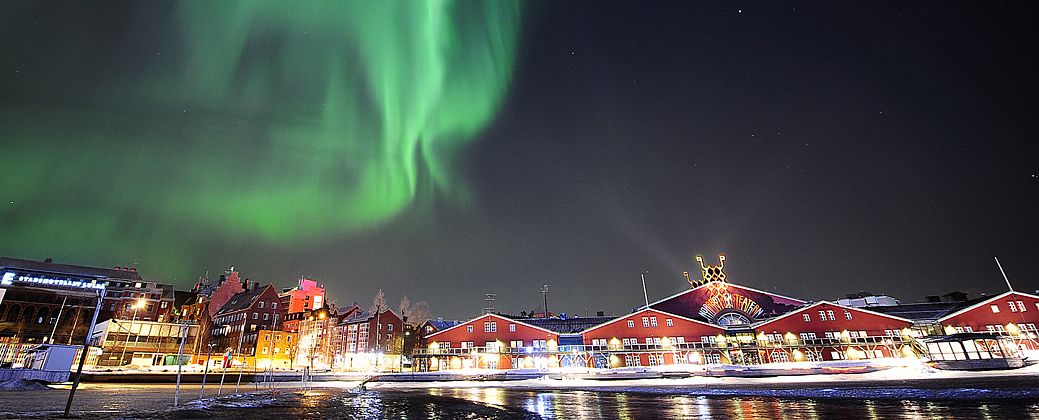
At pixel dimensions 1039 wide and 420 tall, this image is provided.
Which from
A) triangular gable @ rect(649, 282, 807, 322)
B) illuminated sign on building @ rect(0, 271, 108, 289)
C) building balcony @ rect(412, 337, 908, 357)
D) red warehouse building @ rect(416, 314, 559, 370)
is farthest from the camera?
illuminated sign on building @ rect(0, 271, 108, 289)

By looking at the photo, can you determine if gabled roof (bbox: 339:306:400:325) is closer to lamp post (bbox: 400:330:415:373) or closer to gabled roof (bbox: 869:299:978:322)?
lamp post (bbox: 400:330:415:373)

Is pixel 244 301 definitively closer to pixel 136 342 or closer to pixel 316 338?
pixel 136 342

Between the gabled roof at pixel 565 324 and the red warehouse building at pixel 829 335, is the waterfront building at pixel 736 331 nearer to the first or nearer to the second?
the red warehouse building at pixel 829 335

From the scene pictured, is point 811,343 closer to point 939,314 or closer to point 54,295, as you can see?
point 939,314

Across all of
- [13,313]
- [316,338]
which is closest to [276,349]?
[316,338]

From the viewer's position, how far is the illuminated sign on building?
82.3m

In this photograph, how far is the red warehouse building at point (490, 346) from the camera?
77.7m

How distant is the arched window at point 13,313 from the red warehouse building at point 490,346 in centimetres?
6610

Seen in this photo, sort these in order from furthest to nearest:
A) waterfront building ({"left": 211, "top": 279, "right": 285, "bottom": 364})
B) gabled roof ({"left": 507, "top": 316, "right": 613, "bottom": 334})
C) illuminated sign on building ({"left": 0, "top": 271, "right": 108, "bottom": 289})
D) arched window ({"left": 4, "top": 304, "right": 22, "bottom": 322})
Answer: waterfront building ({"left": 211, "top": 279, "right": 285, "bottom": 364}) → gabled roof ({"left": 507, "top": 316, "right": 613, "bottom": 334}) → illuminated sign on building ({"left": 0, "top": 271, "right": 108, "bottom": 289}) → arched window ({"left": 4, "top": 304, "right": 22, "bottom": 322})

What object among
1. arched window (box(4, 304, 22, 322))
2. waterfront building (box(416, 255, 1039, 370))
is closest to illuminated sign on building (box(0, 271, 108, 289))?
arched window (box(4, 304, 22, 322))

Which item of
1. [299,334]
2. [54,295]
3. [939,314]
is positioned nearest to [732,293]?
[939,314]

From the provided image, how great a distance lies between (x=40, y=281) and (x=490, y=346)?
8705 cm

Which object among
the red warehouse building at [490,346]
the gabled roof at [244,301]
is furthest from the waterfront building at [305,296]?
the red warehouse building at [490,346]

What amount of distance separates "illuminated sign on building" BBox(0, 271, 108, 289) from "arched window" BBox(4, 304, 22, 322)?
23.6ft
